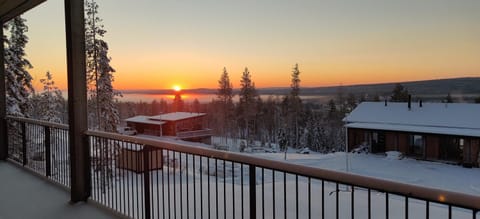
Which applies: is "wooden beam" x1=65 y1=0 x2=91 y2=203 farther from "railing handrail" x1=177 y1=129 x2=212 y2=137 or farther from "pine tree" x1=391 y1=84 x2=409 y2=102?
"railing handrail" x1=177 y1=129 x2=212 y2=137

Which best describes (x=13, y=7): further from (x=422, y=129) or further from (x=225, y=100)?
(x=225, y=100)

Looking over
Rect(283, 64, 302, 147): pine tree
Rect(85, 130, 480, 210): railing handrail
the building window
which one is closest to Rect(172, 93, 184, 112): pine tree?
Rect(283, 64, 302, 147): pine tree

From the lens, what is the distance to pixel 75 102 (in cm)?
330

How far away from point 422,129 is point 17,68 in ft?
48.7

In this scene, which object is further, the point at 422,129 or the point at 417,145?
the point at 417,145

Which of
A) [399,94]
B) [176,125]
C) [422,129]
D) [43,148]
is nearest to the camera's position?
[43,148]

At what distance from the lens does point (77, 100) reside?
331 centimetres

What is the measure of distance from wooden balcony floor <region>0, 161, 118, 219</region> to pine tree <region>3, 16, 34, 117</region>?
784cm

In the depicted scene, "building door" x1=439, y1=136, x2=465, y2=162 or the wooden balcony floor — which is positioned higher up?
the wooden balcony floor

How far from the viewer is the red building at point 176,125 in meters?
18.9

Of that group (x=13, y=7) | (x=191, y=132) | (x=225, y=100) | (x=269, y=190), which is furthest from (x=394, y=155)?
(x=13, y=7)

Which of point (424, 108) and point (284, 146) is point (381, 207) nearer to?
point (424, 108)

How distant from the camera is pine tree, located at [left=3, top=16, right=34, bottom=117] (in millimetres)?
11102

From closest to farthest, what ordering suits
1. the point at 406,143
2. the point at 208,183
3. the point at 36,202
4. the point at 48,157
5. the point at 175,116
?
the point at 208,183, the point at 36,202, the point at 48,157, the point at 406,143, the point at 175,116
